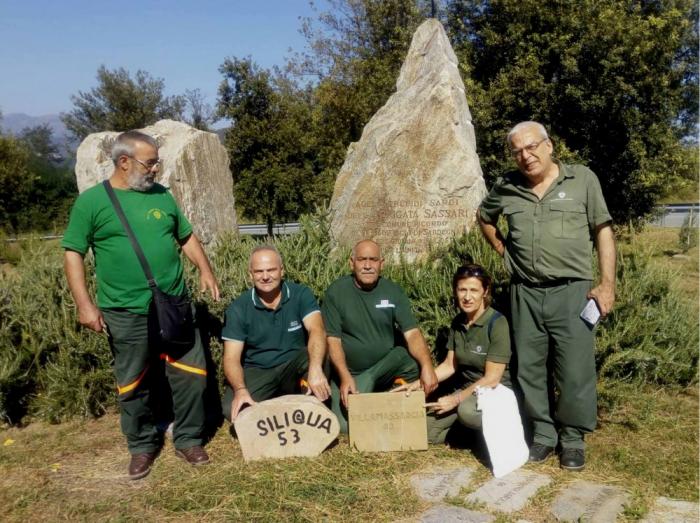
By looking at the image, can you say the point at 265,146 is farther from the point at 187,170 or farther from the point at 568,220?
the point at 568,220

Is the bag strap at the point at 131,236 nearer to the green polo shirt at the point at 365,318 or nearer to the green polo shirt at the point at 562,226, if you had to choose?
the green polo shirt at the point at 365,318

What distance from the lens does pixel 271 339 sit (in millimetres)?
4078

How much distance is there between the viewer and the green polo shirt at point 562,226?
3.55 m

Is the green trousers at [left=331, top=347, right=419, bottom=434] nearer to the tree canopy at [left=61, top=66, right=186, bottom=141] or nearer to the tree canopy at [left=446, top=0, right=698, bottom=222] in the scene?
the tree canopy at [left=446, top=0, right=698, bottom=222]

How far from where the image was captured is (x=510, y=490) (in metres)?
3.41

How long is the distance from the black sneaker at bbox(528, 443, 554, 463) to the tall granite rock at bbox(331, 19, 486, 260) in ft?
8.68

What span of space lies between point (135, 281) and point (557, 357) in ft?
8.16

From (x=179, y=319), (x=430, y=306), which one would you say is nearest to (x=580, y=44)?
(x=430, y=306)

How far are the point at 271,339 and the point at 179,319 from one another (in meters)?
0.66

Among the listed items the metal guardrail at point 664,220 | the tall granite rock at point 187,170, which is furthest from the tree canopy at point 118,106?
the tall granite rock at point 187,170

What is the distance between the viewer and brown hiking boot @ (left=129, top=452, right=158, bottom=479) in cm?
374

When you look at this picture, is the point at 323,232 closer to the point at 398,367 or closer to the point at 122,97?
the point at 398,367

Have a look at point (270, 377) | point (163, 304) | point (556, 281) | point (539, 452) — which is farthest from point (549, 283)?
point (163, 304)

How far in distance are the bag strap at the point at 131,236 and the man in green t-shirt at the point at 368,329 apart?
1.17 meters
